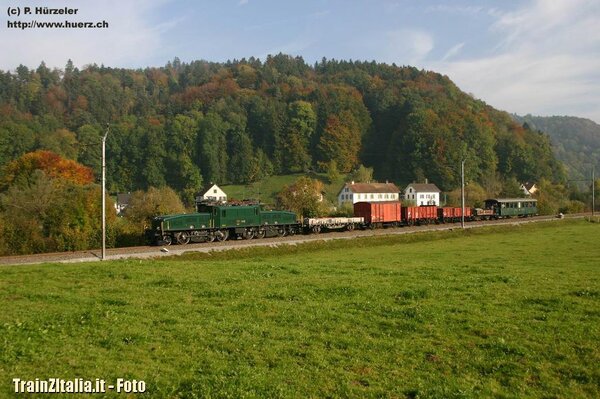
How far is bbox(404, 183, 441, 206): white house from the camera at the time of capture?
417 feet

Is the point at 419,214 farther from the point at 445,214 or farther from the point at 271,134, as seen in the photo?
the point at 271,134

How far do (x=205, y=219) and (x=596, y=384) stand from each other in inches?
1334

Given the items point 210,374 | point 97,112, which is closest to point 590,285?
point 210,374

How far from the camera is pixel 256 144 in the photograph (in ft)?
546

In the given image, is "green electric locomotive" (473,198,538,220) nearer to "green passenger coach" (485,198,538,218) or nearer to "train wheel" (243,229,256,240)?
"green passenger coach" (485,198,538,218)

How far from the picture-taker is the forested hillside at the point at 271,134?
135m

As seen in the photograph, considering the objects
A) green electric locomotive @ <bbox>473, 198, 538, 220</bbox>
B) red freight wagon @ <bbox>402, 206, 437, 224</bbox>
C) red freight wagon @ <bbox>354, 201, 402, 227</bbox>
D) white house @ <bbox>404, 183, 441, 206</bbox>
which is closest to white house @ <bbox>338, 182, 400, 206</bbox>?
white house @ <bbox>404, 183, 441, 206</bbox>

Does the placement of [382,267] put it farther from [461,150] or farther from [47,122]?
[47,122]

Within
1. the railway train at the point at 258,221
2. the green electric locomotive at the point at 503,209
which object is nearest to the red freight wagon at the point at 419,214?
the railway train at the point at 258,221

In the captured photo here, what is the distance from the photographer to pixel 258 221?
44.3 m

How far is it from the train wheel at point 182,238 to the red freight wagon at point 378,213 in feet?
76.3

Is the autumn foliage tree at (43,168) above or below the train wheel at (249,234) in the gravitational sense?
above

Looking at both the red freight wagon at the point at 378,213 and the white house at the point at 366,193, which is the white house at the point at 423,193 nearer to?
the white house at the point at 366,193

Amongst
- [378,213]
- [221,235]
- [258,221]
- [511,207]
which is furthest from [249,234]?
[511,207]
